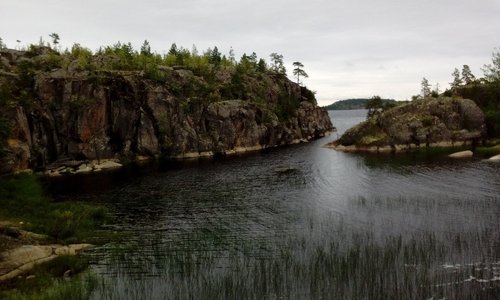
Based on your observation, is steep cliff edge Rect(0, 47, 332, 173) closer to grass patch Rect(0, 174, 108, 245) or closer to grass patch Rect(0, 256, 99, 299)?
A: grass patch Rect(0, 174, 108, 245)

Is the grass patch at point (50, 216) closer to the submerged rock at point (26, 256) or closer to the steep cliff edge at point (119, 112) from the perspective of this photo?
the submerged rock at point (26, 256)

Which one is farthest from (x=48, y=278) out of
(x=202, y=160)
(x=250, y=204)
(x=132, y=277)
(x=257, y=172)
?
(x=202, y=160)

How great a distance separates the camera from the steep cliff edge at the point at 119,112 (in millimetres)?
82250

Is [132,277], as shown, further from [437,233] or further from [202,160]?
[202,160]

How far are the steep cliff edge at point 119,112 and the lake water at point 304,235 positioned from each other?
69.5 feet

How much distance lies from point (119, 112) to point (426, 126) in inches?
2858

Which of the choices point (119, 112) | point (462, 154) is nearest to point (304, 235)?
point (462, 154)

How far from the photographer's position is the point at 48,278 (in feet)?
81.6

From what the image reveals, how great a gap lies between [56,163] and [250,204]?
172ft

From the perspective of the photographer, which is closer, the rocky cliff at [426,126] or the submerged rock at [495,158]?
the submerged rock at [495,158]

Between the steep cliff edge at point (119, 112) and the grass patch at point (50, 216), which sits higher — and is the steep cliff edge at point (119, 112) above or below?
above

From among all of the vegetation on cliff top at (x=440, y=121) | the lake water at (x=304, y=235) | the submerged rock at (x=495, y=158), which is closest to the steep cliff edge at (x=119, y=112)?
the lake water at (x=304, y=235)

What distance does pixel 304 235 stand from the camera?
33.6 m

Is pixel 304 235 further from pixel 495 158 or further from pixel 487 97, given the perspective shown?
pixel 487 97
